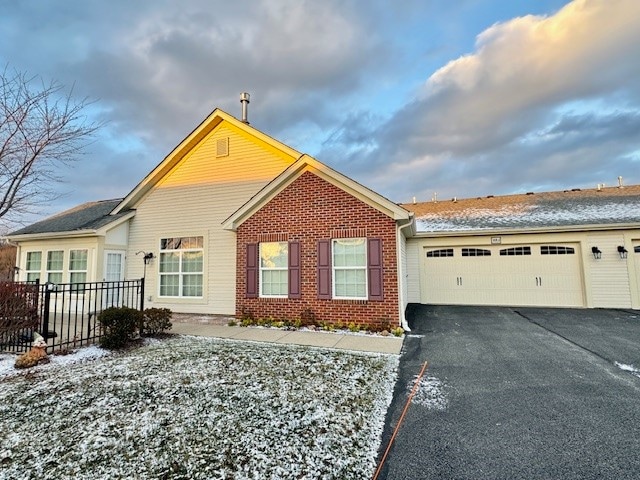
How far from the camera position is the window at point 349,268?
912 centimetres

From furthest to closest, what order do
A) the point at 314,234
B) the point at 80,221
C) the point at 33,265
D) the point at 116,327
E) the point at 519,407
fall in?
the point at 33,265 < the point at 80,221 < the point at 314,234 < the point at 116,327 < the point at 519,407

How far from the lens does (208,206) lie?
38.6 feet

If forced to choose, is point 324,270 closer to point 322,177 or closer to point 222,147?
point 322,177

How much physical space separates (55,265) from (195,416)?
12.6m

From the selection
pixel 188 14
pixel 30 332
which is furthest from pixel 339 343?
pixel 188 14

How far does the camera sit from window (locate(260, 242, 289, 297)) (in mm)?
9914

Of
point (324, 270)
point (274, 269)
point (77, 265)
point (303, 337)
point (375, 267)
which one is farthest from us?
point (77, 265)

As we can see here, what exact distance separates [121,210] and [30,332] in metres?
6.88

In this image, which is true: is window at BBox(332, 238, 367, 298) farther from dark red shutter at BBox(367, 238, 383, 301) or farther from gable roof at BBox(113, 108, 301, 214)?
Result: gable roof at BBox(113, 108, 301, 214)

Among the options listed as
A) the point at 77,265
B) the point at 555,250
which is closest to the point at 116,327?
the point at 77,265

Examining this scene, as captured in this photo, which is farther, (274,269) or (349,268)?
(274,269)

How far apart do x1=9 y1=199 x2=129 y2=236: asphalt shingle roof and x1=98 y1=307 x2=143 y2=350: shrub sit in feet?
19.0

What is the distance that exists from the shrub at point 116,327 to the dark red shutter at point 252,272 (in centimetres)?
348

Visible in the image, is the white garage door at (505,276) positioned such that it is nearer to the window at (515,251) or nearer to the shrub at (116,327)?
the window at (515,251)
